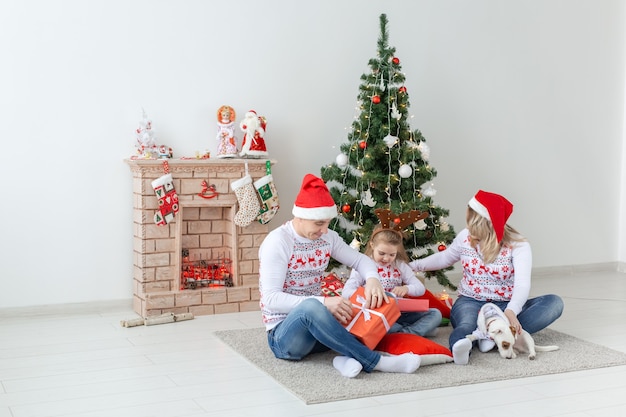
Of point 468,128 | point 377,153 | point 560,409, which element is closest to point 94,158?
point 377,153

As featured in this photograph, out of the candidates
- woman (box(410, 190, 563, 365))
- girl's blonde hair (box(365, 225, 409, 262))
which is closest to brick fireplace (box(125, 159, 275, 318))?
girl's blonde hair (box(365, 225, 409, 262))

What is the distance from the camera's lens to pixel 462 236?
4.02 m

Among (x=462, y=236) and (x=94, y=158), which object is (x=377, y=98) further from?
(x=94, y=158)

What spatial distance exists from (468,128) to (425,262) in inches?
72.8

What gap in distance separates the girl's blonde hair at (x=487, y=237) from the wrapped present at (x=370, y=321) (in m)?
0.64

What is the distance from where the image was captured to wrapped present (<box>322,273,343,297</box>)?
4.39m

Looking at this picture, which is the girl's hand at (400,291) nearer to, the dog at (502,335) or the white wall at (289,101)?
the dog at (502,335)

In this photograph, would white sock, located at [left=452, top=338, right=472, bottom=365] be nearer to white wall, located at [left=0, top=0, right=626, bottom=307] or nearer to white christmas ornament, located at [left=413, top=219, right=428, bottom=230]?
white christmas ornament, located at [left=413, top=219, right=428, bottom=230]

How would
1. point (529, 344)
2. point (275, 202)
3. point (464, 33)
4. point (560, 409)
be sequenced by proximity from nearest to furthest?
1. point (560, 409)
2. point (529, 344)
3. point (275, 202)
4. point (464, 33)

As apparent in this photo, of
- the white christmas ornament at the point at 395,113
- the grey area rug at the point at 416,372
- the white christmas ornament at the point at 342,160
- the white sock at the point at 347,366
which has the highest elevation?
the white christmas ornament at the point at 395,113

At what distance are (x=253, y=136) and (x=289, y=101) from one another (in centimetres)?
48

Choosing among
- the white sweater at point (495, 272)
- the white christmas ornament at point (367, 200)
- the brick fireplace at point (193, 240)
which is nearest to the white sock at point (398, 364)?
the white sweater at point (495, 272)

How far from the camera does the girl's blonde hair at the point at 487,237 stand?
3843mm

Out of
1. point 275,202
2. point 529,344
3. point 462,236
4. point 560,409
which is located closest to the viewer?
point 560,409
